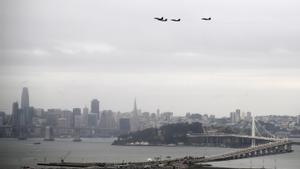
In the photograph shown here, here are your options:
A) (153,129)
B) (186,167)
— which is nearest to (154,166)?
(186,167)

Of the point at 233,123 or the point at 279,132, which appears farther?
the point at 233,123

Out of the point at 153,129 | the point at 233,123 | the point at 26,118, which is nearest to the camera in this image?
the point at 26,118

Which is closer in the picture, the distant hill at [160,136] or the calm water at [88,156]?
the calm water at [88,156]

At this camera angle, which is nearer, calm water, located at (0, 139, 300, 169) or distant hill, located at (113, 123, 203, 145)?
calm water, located at (0, 139, 300, 169)

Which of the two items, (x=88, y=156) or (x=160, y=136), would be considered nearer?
(x=88, y=156)

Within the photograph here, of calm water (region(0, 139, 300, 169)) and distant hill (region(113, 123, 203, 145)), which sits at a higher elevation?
distant hill (region(113, 123, 203, 145))

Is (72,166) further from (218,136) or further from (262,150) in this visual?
(218,136)

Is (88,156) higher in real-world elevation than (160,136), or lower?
lower

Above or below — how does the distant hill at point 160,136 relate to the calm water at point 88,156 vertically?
above
